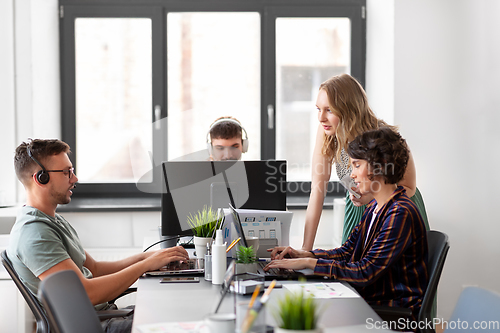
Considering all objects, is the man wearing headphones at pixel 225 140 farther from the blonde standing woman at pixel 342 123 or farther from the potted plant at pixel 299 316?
the potted plant at pixel 299 316

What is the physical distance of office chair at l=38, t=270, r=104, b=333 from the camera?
1140 millimetres

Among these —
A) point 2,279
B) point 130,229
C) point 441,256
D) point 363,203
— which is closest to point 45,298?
point 441,256

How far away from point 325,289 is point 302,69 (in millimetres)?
2476

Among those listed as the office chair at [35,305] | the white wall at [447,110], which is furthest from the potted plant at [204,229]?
the white wall at [447,110]

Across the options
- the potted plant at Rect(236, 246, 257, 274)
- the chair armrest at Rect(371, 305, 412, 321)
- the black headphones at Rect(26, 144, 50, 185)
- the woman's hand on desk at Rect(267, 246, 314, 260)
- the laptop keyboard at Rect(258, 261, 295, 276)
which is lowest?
the chair armrest at Rect(371, 305, 412, 321)

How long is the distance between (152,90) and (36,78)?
2.66 feet

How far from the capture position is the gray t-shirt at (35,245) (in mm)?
1554

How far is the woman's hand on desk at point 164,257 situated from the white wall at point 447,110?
6.36 ft

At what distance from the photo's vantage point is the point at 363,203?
2.12 metres

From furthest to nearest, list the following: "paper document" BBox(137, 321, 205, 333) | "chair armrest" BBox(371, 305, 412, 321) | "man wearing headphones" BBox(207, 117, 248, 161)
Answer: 1. "man wearing headphones" BBox(207, 117, 248, 161)
2. "chair armrest" BBox(371, 305, 412, 321)
3. "paper document" BBox(137, 321, 205, 333)

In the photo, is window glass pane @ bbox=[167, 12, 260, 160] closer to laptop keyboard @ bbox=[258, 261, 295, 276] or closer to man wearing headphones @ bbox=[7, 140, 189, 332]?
man wearing headphones @ bbox=[7, 140, 189, 332]

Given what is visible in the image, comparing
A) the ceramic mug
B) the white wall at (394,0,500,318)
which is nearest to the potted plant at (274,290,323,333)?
the ceramic mug

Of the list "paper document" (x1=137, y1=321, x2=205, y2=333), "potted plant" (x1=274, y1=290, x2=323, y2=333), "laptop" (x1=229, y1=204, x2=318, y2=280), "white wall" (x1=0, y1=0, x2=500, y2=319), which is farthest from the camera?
"white wall" (x1=0, y1=0, x2=500, y2=319)

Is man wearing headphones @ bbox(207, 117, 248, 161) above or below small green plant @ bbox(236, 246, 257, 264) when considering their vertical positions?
above
